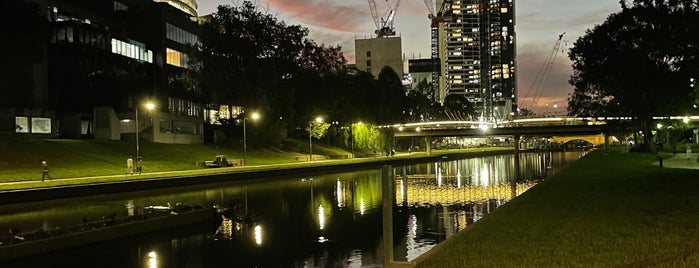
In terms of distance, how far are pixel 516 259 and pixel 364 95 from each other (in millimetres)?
97597

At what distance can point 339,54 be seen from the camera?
327ft

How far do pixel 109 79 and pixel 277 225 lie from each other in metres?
65.9

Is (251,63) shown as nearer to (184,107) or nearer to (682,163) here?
(184,107)

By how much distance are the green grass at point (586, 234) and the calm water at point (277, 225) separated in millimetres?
3286

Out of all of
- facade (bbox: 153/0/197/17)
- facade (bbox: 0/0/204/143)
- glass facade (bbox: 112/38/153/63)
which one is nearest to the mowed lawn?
facade (bbox: 0/0/204/143)

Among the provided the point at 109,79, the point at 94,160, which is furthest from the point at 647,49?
the point at 109,79

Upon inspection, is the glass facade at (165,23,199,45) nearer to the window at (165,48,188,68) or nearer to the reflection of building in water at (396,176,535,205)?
the window at (165,48,188,68)

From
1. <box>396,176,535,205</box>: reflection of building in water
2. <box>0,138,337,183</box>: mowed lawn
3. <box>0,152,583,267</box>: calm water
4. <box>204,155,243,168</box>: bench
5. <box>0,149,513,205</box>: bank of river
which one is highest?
<box>0,138,337,183</box>: mowed lawn

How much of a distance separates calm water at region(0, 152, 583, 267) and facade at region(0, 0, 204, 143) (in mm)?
36649

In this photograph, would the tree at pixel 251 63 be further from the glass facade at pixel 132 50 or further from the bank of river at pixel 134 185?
the bank of river at pixel 134 185

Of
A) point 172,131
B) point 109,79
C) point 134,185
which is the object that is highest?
point 109,79

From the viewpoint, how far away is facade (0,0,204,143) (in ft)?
248

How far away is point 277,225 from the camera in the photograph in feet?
84.9

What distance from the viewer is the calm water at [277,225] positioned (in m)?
18.8
